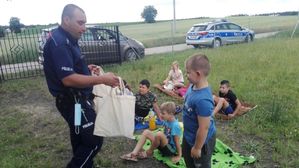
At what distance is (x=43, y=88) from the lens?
8.86 meters

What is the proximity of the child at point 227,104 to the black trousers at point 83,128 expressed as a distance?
3.03m

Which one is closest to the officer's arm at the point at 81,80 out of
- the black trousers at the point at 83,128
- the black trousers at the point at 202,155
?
the black trousers at the point at 83,128

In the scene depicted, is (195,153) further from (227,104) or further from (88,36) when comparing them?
(88,36)

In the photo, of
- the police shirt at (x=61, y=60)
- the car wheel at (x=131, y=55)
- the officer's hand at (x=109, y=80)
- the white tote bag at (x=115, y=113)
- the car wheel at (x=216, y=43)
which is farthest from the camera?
the car wheel at (x=216, y=43)

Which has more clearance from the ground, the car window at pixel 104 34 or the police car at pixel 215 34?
the car window at pixel 104 34

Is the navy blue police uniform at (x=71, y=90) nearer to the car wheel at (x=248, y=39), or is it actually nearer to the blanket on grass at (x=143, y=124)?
the blanket on grass at (x=143, y=124)

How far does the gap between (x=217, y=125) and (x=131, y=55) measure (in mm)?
8323

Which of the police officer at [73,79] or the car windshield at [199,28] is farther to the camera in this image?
the car windshield at [199,28]

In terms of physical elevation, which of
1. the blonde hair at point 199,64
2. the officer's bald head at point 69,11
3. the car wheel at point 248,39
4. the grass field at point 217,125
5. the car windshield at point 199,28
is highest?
the officer's bald head at point 69,11

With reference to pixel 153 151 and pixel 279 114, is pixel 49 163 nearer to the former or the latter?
pixel 153 151

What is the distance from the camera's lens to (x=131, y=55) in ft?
43.7

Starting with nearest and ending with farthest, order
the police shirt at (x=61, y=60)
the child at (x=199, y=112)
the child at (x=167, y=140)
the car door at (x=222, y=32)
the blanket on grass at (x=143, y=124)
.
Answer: the child at (x=199, y=112) < the police shirt at (x=61, y=60) < the child at (x=167, y=140) < the blanket on grass at (x=143, y=124) < the car door at (x=222, y=32)

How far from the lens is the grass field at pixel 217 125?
4328mm

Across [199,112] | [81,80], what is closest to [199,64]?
[199,112]
